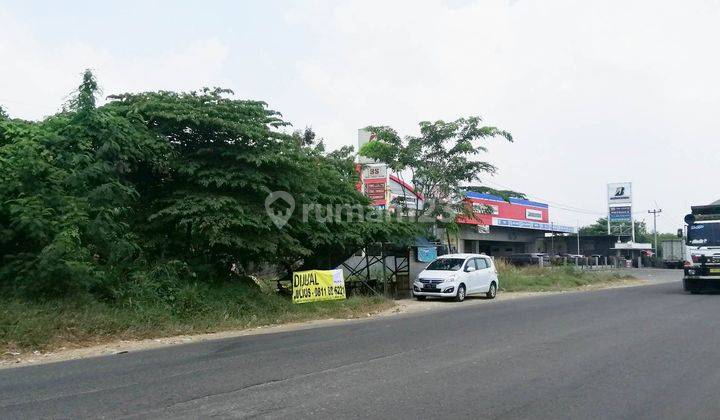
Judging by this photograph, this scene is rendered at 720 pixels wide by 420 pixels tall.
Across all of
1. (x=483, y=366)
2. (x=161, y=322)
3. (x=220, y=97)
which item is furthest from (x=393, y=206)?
(x=483, y=366)

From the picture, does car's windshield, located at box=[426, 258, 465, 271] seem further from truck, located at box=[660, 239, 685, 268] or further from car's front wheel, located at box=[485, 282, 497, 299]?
truck, located at box=[660, 239, 685, 268]

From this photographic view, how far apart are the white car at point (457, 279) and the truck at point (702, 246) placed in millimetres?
7369

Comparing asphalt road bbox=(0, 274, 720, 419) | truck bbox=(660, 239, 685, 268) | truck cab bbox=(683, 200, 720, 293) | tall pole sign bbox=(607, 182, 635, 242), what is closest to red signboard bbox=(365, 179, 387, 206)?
asphalt road bbox=(0, 274, 720, 419)

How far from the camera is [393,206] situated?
26469mm

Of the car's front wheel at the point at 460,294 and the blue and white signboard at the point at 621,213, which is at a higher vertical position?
the blue and white signboard at the point at 621,213

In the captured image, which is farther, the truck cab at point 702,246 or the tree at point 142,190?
the truck cab at point 702,246

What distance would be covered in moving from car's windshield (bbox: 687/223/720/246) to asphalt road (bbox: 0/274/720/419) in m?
10.8

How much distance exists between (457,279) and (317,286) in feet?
19.0

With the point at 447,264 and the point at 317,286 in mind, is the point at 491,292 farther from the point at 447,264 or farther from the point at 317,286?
the point at 317,286

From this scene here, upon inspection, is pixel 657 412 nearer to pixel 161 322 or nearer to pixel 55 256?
pixel 161 322

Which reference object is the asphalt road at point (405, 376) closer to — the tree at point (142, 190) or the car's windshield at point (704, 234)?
the tree at point (142, 190)

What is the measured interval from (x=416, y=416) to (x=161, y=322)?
8908 mm

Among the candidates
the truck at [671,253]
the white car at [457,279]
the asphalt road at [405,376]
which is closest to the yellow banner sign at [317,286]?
the white car at [457,279]

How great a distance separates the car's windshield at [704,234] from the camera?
22.8 meters
